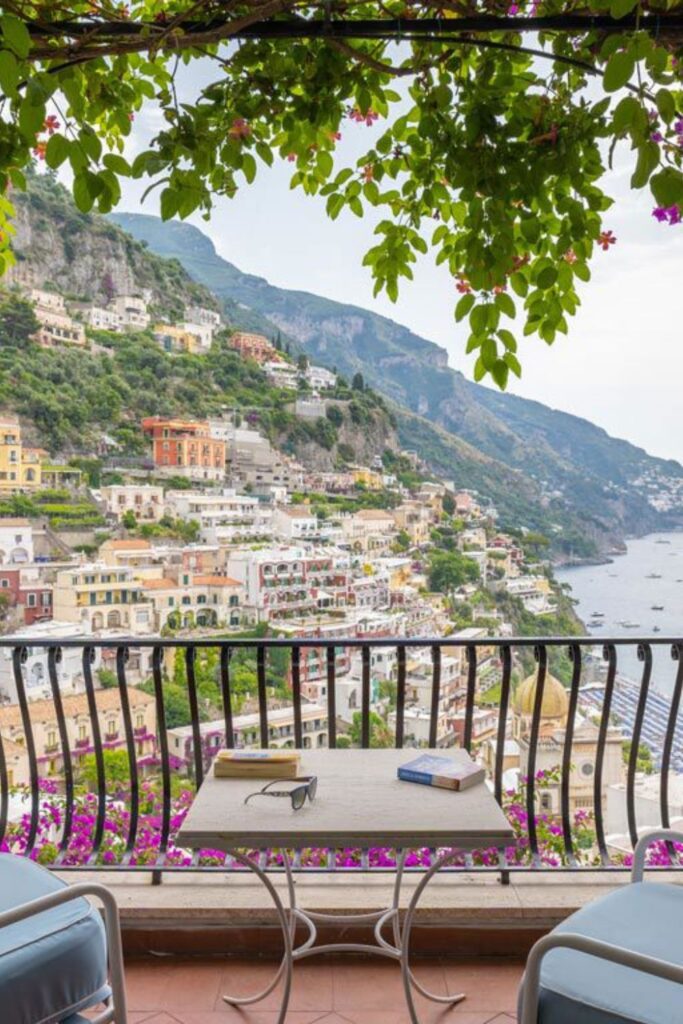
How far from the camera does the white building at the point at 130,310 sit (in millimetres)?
13047

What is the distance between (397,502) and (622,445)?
355 centimetres

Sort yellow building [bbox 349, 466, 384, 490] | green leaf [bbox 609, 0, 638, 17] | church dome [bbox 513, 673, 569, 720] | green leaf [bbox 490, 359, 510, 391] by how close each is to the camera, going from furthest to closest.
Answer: yellow building [bbox 349, 466, 384, 490] → church dome [bbox 513, 673, 569, 720] → green leaf [bbox 490, 359, 510, 391] → green leaf [bbox 609, 0, 638, 17]

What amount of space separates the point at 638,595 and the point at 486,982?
2.37m

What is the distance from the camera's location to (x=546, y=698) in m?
3.19

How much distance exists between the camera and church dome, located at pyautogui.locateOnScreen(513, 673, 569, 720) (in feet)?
10.4

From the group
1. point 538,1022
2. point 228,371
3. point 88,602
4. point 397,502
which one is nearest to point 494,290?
point 538,1022

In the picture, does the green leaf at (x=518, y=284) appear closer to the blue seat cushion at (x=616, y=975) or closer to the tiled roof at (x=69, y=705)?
the blue seat cushion at (x=616, y=975)

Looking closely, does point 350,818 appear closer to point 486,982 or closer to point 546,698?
point 486,982

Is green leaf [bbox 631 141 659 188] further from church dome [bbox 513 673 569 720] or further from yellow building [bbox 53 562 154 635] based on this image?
yellow building [bbox 53 562 154 635]

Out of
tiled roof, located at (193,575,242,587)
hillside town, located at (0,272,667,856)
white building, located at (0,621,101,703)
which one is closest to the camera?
white building, located at (0,621,101,703)

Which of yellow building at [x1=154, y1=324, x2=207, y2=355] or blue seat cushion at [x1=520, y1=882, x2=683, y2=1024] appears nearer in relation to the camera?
blue seat cushion at [x1=520, y1=882, x2=683, y2=1024]

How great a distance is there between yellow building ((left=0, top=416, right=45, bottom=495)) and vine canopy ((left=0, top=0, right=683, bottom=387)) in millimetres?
9714

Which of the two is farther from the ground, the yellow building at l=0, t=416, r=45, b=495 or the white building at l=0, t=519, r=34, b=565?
the yellow building at l=0, t=416, r=45, b=495

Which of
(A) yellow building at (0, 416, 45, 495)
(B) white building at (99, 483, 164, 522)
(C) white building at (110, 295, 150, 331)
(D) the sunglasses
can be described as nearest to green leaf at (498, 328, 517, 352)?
(D) the sunglasses
